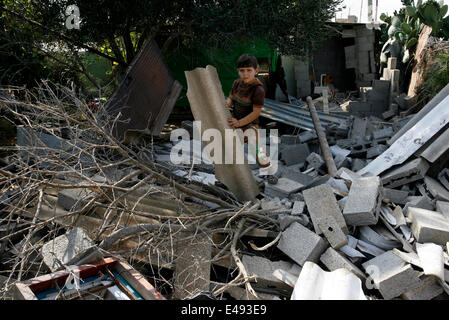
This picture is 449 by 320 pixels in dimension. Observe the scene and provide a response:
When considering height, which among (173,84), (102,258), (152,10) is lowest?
(102,258)

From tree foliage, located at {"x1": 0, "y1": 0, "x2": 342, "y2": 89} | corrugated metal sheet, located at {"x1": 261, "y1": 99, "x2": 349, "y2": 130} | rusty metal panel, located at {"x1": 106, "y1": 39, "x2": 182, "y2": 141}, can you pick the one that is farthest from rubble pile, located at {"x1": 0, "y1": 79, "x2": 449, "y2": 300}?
tree foliage, located at {"x1": 0, "y1": 0, "x2": 342, "y2": 89}

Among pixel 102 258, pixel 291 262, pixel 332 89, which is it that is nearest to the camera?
pixel 102 258

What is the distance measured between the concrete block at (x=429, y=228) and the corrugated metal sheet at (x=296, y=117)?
173 inches

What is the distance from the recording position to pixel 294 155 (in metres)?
6.21

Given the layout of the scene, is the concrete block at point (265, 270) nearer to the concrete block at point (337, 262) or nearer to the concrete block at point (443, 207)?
the concrete block at point (337, 262)

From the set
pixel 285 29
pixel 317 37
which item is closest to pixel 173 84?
pixel 285 29

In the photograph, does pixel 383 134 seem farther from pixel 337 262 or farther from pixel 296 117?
pixel 337 262

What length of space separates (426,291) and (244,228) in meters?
1.65

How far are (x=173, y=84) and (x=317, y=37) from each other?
4034mm

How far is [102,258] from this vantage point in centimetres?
328

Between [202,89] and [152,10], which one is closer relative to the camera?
[202,89]

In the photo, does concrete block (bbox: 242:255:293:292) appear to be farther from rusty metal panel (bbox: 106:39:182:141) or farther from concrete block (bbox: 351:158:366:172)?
rusty metal panel (bbox: 106:39:182:141)

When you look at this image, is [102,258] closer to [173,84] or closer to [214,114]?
[214,114]
